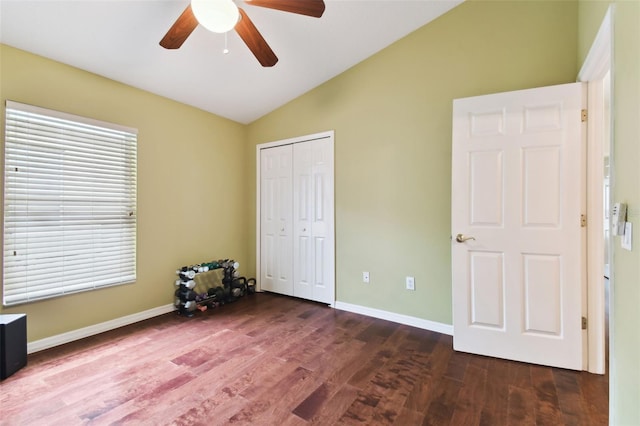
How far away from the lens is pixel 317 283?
3.49 meters

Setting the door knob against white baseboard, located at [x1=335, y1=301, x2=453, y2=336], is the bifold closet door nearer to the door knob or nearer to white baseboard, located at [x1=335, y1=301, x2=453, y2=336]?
white baseboard, located at [x1=335, y1=301, x2=453, y2=336]

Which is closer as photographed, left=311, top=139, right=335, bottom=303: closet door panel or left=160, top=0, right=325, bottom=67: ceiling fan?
left=160, top=0, right=325, bottom=67: ceiling fan

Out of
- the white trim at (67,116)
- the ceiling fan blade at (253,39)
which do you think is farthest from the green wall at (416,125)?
the white trim at (67,116)

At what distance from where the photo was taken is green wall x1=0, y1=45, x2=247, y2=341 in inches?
91.3

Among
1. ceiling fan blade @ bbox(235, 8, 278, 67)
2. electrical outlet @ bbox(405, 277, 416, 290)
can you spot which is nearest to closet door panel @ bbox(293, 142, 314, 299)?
electrical outlet @ bbox(405, 277, 416, 290)

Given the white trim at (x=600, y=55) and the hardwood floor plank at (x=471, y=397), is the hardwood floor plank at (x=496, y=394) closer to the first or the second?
the hardwood floor plank at (x=471, y=397)

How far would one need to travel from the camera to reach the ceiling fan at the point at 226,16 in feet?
4.96

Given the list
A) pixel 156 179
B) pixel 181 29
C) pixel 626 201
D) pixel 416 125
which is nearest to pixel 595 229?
pixel 626 201

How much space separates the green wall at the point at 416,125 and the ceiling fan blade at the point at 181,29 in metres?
1.83

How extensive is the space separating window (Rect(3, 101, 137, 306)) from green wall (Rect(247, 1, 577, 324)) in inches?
87.2

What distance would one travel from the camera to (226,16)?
5.10 ft

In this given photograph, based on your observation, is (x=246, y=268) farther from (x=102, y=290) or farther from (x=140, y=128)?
(x=140, y=128)

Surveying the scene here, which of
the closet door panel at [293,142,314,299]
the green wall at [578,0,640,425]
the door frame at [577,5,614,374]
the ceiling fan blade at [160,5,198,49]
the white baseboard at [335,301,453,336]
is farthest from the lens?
the closet door panel at [293,142,314,299]

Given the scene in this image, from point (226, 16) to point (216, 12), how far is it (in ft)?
0.18
